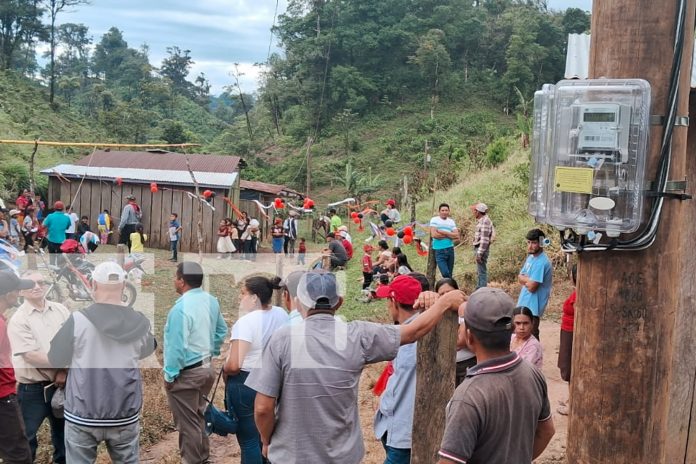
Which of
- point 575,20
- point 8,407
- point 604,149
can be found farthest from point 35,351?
point 575,20

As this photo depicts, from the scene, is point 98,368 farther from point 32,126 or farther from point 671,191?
point 32,126

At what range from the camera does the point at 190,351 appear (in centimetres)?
445

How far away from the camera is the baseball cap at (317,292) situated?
109 inches

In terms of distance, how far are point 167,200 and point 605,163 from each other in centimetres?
1781

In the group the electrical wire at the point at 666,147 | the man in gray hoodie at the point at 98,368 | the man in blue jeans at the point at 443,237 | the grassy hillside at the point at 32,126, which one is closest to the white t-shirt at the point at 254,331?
the man in gray hoodie at the point at 98,368

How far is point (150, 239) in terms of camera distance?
740 inches

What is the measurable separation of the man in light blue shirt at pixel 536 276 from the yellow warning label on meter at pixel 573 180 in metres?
4.12

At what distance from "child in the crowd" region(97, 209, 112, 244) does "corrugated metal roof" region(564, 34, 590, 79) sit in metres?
15.6

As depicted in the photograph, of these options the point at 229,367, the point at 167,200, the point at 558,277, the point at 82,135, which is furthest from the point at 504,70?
the point at 229,367

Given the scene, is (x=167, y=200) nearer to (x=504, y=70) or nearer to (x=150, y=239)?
(x=150, y=239)

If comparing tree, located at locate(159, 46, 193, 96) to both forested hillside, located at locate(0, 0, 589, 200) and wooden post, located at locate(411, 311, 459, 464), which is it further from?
wooden post, located at locate(411, 311, 459, 464)

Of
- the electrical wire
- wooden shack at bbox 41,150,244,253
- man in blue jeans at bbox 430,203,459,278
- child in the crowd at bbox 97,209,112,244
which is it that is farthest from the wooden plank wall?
the electrical wire

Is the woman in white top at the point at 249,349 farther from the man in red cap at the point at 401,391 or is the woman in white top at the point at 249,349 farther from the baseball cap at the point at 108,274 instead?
the man in red cap at the point at 401,391

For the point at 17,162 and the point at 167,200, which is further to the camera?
the point at 17,162
